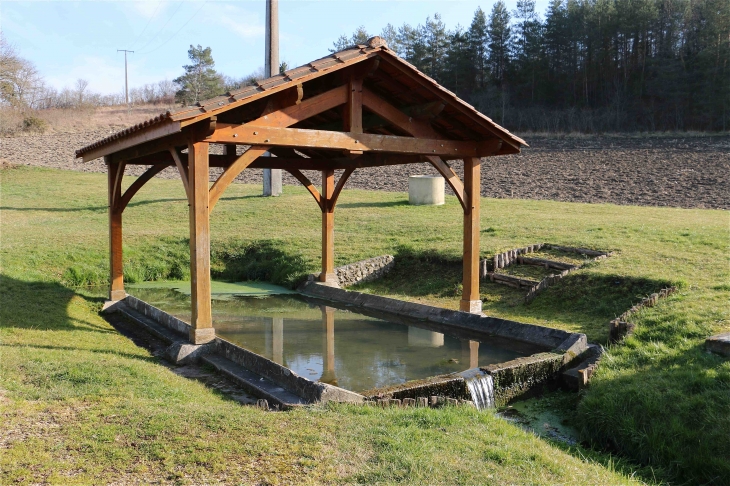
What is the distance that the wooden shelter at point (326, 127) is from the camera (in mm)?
7664

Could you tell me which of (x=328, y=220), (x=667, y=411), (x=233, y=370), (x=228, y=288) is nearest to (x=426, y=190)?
(x=328, y=220)

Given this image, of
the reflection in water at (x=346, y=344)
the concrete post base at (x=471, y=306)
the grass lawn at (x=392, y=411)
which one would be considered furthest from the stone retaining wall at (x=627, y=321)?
the concrete post base at (x=471, y=306)

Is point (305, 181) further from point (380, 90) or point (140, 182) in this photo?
point (380, 90)

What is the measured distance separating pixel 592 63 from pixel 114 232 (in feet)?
141

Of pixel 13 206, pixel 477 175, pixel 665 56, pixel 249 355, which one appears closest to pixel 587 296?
pixel 477 175

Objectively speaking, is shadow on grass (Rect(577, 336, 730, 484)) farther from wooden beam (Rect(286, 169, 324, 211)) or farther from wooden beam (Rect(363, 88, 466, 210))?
wooden beam (Rect(286, 169, 324, 211))

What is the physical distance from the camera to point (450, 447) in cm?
445

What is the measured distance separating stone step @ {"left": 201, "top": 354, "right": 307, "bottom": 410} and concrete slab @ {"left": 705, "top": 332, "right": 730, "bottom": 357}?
4.13m

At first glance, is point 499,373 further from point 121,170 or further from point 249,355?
point 121,170

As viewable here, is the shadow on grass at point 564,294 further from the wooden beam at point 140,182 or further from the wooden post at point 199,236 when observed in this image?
the wooden beam at point 140,182

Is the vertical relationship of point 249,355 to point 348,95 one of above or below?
below

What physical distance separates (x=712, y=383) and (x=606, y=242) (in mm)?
7168

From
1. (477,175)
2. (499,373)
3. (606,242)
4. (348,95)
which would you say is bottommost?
(499,373)

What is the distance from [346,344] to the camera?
884cm
